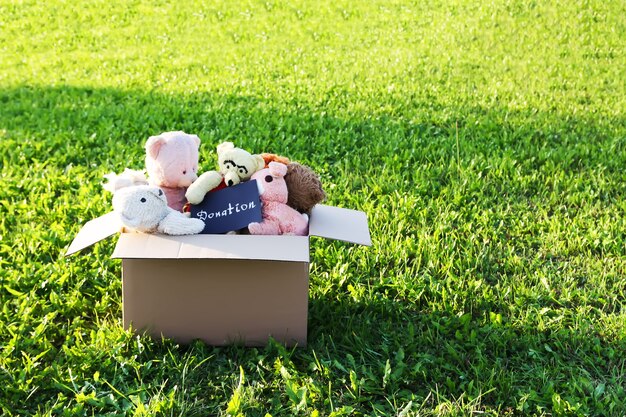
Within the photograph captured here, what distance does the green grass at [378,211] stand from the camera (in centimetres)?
258

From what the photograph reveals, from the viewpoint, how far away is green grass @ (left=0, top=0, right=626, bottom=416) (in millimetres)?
2578

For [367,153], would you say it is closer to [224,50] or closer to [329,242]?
[329,242]

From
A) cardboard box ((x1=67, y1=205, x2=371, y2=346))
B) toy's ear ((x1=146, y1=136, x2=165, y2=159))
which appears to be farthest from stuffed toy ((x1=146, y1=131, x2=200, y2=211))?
cardboard box ((x1=67, y1=205, x2=371, y2=346))

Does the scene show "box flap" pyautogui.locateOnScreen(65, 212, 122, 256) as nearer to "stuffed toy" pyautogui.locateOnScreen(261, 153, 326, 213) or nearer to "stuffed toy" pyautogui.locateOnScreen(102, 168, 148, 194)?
"stuffed toy" pyautogui.locateOnScreen(102, 168, 148, 194)

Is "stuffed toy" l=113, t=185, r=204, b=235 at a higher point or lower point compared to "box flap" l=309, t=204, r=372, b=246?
higher

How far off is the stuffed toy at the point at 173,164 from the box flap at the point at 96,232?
243mm

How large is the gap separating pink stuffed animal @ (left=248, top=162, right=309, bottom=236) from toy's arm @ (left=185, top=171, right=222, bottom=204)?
157 millimetres

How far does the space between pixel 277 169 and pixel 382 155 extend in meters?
2.05

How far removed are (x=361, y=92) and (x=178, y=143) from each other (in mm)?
3700

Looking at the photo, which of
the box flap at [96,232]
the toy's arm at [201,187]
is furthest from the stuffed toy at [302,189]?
the box flap at [96,232]

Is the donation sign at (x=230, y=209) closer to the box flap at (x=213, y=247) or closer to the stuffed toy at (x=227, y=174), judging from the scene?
the stuffed toy at (x=227, y=174)

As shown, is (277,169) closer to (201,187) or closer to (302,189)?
(302,189)

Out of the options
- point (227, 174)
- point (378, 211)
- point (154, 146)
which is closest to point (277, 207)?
point (227, 174)

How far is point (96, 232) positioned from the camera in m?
2.69
